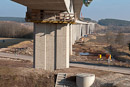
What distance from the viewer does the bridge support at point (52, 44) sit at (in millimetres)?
23078

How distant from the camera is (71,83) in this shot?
18297 millimetres

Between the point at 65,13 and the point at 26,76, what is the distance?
27.6ft

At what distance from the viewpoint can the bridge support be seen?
75.7ft

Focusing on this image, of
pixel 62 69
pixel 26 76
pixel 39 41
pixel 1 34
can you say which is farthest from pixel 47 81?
pixel 1 34

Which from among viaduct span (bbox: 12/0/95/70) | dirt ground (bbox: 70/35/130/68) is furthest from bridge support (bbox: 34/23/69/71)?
dirt ground (bbox: 70/35/130/68)

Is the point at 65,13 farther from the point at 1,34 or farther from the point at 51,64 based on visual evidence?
the point at 1,34

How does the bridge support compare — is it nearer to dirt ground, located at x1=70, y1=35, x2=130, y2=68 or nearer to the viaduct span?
the viaduct span

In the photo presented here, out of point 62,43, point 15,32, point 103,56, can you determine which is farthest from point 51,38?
point 15,32

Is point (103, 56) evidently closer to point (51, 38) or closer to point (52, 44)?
point (52, 44)

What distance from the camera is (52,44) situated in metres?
23.3

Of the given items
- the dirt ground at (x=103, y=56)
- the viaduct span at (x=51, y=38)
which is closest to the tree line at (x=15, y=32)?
the dirt ground at (x=103, y=56)

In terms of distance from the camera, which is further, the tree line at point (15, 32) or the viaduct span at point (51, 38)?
the tree line at point (15, 32)

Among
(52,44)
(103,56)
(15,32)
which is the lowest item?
(103,56)

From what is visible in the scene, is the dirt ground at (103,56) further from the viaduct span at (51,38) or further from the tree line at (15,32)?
the tree line at (15,32)
